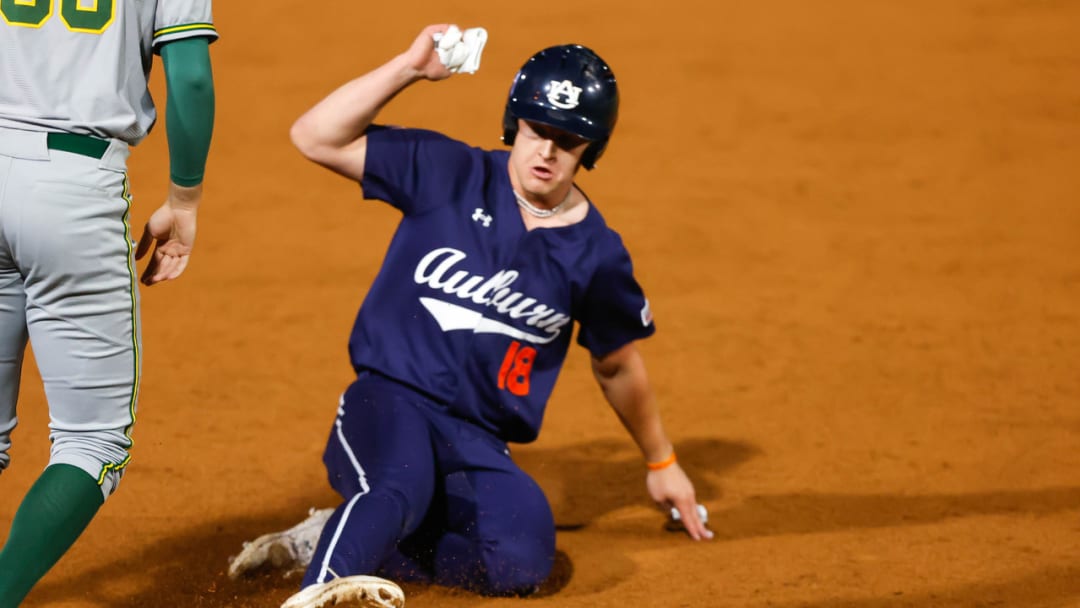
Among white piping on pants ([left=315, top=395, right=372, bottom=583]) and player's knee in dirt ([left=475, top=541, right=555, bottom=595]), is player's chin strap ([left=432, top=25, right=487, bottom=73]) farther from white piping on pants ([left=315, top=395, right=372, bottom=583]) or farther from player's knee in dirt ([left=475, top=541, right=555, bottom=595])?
player's knee in dirt ([left=475, top=541, right=555, bottom=595])

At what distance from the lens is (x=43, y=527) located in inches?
123

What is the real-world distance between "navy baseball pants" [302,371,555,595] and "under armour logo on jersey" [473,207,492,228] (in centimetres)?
55

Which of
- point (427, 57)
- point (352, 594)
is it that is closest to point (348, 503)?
point (352, 594)

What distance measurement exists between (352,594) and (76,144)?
122 centimetres

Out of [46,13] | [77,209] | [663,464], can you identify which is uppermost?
[46,13]

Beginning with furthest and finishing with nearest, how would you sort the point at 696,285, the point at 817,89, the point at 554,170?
the point at 817,89 → the point at 696,285 → the point at 554,170

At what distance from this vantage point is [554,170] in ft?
13.2

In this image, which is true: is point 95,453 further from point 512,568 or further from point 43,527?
point 512,568

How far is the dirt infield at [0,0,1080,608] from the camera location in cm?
434

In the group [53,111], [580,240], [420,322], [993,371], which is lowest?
[993,371]

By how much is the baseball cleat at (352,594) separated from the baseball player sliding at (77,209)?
562 millimetres

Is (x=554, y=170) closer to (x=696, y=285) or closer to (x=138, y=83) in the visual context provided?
(x=138, y=83)

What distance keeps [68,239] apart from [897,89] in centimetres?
744

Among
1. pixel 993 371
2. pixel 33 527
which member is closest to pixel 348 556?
pixel 33 527
